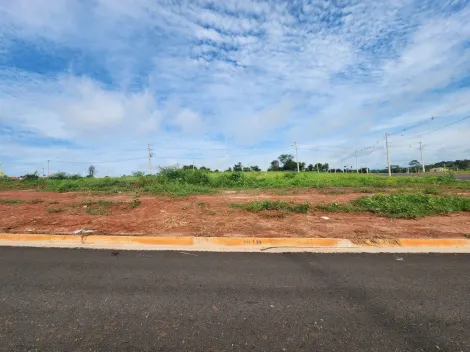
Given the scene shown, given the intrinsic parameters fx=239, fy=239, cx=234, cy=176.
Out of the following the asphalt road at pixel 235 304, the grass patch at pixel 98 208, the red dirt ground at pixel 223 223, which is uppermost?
the grass patch at pixel 98 208

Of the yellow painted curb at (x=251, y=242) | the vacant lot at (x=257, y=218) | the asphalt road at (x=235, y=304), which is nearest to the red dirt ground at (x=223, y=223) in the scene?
the vacant lot at (x=257, y=218)

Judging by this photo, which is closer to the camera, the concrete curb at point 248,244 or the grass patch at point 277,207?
the concrete curb at point 248,244

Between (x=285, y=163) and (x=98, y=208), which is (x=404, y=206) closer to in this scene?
(x=98, y=208)

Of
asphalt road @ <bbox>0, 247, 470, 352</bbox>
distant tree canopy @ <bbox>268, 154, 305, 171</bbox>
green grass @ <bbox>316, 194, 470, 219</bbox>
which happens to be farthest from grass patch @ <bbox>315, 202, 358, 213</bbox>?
distant tree canopy @ <bbox>268, 154, 305, 171</bbox>

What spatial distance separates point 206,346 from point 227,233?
146 inches

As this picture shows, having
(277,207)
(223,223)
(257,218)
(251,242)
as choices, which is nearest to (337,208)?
(277,207)

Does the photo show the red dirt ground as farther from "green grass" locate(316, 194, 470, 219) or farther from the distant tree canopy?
the distant tree canopy

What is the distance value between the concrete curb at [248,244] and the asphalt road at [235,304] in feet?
2.54

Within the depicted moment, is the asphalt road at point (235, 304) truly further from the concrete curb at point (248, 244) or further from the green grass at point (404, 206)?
the green grass at point (404, 206)

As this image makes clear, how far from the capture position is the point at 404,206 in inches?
321

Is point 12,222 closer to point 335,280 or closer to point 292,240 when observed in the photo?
point 292,240

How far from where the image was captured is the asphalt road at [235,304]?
7.07 feet

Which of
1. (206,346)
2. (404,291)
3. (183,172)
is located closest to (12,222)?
(206,346)

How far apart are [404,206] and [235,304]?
7.93 metres
